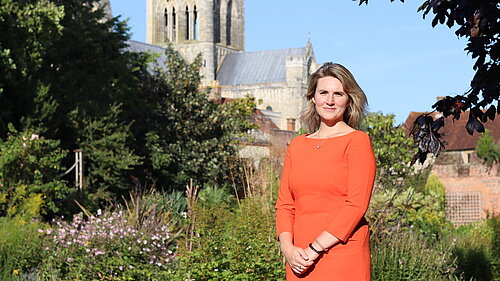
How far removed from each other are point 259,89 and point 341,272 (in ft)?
251

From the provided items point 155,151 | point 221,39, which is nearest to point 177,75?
point 155,151

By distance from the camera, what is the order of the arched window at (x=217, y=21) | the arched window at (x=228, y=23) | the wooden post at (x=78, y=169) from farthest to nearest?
the arched window at (x=228, y=23), the arched window at (x=217, y=21), the wooden post at (x=78, y=169)

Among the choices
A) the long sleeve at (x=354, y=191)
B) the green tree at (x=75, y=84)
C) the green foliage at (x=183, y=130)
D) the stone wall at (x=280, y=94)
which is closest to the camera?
the long sleeve at (x=354, y=191)

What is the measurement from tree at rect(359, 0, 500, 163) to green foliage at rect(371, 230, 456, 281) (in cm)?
400

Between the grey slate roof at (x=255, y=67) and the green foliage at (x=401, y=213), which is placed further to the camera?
the grey slate roof at (x=255, y=67)

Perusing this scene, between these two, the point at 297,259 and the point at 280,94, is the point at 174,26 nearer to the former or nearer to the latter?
the point at 280,94

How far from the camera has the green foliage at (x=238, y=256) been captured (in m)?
7.24

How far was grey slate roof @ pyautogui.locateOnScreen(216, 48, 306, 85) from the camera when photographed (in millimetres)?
81562

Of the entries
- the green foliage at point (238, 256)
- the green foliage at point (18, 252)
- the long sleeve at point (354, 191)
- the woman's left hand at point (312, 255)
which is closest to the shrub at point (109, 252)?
the green foliage at point (18, 252)

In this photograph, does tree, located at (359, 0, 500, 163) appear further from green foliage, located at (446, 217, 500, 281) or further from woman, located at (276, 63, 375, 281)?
green foliage, located at (446, 217, 500, 281)

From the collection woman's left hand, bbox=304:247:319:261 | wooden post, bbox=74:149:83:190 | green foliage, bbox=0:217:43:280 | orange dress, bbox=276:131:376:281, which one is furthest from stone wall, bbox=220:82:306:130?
woman's left hand, bbox=304:247:319:261

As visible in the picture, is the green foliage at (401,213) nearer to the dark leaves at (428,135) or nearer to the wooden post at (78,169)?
the dark leaves at (428,135)

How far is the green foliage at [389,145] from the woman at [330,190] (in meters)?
12.9

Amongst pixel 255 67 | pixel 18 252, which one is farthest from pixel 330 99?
pixel 255 67
